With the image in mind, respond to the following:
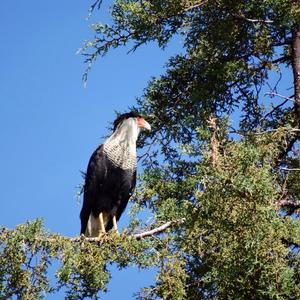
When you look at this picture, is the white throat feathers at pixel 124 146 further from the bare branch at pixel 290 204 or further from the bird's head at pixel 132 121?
the bare branch at pixel 290 204

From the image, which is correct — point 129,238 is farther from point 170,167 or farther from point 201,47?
point 201,47

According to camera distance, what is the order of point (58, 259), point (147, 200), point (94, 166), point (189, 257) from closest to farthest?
point (58, 259) < point (189, 257) < point (147, 200) < point (94, 166)

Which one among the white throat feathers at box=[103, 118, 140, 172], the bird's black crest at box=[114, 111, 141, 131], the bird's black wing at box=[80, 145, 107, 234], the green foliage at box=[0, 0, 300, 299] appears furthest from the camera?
the bird's black crest at box=[114, 111, 141, 131]

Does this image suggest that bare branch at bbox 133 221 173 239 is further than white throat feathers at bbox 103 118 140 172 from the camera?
No

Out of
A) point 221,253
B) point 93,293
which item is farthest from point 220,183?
point 93,293

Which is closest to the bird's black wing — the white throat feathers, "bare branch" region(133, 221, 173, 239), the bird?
the bird

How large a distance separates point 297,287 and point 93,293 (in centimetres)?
169

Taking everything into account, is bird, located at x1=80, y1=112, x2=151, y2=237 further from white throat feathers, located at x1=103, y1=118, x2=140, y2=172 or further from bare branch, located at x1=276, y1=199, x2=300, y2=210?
bare branch, located at x1=276, y1=199, x2=300, y2=210

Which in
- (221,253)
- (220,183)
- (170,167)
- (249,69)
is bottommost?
(221,253)

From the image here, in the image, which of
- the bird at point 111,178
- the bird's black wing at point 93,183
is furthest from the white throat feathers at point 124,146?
the bird's black wing at point 93,183

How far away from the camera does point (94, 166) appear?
25.8 feet

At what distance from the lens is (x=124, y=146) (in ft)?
26.5

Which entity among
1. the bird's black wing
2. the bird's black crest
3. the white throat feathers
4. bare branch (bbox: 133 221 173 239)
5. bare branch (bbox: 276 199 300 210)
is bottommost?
bare branch (bbox: 133 221 173 239)

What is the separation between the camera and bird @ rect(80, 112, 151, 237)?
25.6 feet
